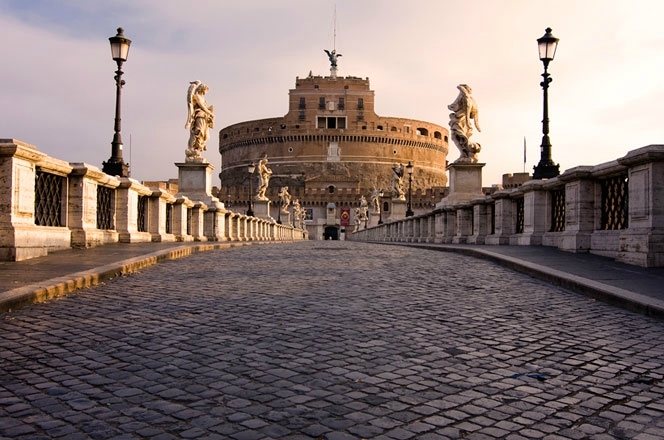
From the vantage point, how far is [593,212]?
1031cm

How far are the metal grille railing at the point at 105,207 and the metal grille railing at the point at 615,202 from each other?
8716 mm

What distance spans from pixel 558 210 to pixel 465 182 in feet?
26.1

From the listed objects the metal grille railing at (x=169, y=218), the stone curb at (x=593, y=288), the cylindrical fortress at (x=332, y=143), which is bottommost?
the stone curb at (x=593, y=288)

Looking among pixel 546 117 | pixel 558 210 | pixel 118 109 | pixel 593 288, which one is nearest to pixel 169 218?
pixel 118 109

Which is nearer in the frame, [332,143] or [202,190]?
Answer: [202,190]

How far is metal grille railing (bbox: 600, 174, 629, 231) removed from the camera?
30.8ft

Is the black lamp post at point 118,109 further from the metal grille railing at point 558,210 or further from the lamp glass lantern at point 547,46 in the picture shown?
the lamp glass lantern at point 547,46

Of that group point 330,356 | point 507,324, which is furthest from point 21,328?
point 507,324

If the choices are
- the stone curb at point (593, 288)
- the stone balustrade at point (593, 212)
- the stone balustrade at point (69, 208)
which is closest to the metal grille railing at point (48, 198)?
the stone balustrade at point (69, 208)

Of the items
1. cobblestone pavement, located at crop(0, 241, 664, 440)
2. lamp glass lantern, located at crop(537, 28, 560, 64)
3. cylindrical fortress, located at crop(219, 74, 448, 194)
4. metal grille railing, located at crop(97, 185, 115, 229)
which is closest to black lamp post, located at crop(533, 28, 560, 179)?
lamp glass lantern, located at crop(537, 28, 560, 64)

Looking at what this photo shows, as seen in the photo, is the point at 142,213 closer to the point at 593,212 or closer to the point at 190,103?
the point at 190,103

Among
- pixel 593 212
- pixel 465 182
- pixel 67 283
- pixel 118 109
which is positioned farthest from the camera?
pixel 465 182

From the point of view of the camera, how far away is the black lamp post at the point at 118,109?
14.3 meters

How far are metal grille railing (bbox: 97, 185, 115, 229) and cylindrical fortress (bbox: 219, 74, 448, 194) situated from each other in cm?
8948
